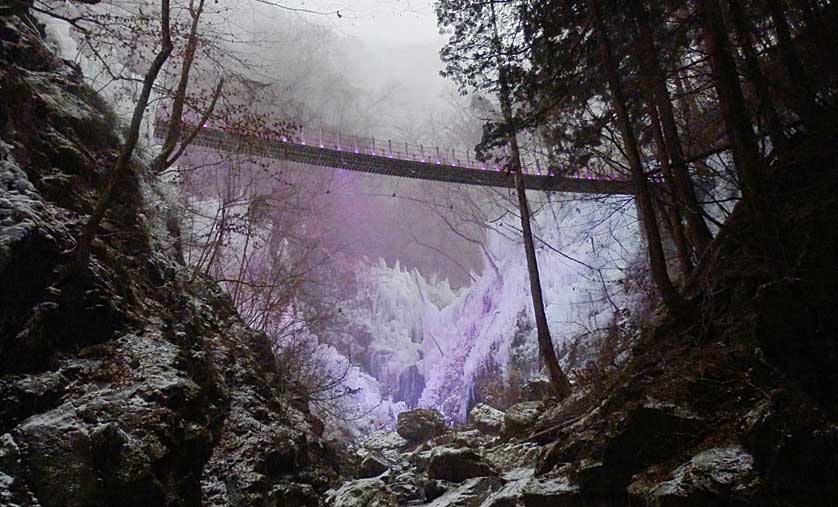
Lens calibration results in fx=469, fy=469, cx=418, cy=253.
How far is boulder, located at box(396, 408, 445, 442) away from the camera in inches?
474

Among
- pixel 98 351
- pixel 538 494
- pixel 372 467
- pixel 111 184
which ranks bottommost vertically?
pixel 372 467

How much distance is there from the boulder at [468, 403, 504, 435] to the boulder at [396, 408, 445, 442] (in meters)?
2.00

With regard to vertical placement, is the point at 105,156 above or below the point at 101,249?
above

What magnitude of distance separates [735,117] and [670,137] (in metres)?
1.94

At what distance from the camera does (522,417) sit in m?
7.12

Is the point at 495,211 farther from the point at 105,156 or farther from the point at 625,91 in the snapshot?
the point at 105,156

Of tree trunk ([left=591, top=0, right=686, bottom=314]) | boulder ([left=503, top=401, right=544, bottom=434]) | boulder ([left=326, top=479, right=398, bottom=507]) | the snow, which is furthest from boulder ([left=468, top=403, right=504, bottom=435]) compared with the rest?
the snow

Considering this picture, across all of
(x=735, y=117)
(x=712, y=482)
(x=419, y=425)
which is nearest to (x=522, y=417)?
(x=712, y=482)

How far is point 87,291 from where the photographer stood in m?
3.17

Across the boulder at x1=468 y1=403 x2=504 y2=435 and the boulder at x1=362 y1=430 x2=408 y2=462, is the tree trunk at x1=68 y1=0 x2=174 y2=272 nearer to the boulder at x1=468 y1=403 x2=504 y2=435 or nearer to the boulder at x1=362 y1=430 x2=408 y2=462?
the boulder at x1=468 y1=403 x2=504 y2=435

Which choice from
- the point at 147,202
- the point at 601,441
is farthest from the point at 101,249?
the point at 601,441

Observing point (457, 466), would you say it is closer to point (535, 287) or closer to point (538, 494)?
point (538, 494)

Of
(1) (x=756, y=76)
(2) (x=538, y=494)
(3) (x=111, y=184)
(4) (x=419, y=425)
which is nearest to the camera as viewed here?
(1) (x=756, y=76)

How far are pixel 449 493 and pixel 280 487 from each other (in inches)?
86.8
